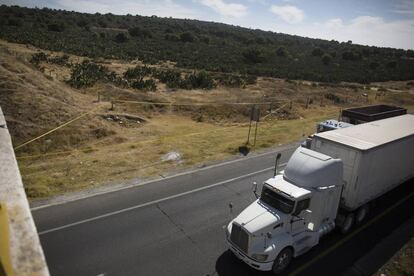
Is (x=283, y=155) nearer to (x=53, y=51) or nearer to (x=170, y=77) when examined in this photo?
(x=170, y=77)

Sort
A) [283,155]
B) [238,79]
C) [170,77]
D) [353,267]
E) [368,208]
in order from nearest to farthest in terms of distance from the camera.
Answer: [353,267]
[368,208]
[283,155]
[170,77]
[238,79]

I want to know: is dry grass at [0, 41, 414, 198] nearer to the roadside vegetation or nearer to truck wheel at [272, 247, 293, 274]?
the roadside vegetation

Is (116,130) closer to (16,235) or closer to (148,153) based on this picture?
(148,153)

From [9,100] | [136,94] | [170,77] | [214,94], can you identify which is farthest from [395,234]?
[170,77]

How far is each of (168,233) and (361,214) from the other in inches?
294

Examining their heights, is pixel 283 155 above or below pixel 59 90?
below

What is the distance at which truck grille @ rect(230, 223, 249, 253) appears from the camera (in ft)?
32.9

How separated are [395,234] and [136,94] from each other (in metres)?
25.7

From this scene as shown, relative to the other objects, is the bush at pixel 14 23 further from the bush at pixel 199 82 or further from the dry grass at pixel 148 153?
the dry grass at pixel 148 153

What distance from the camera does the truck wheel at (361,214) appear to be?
13.0 metres

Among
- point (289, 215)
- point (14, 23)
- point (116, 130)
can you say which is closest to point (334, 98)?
point (116, 130)

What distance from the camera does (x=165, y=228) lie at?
1275 centimetres

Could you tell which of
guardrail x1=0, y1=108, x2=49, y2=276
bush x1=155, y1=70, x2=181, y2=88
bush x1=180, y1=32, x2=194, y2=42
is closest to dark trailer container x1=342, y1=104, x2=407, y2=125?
guardrail x1=0, y1=108, x2=49, y2=276

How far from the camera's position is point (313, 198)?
10.5 m
